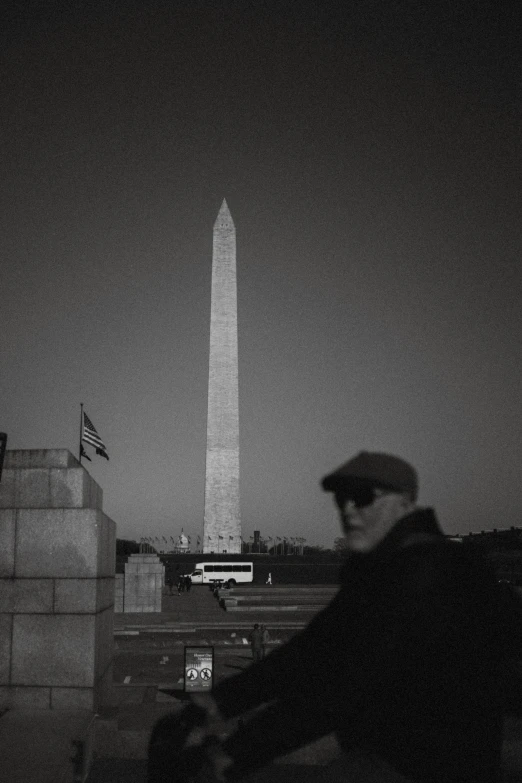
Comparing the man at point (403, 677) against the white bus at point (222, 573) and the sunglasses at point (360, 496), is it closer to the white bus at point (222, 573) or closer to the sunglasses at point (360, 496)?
the sunglasses at point (360, 496)

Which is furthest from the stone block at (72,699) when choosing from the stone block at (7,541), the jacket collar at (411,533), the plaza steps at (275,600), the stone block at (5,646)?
the plaza steps at (275,600)

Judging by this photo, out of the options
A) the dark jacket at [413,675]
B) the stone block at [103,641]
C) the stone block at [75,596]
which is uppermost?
the dark jacket at [413,675]

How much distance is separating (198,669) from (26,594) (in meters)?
2.93

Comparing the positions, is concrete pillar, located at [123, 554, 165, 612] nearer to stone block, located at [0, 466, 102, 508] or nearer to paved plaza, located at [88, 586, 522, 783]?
paved plaza, located at [88, 586, 522, 783]

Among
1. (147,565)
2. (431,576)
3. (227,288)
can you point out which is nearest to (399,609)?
(431,576)

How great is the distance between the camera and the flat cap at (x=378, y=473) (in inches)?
87.2

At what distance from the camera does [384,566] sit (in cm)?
196

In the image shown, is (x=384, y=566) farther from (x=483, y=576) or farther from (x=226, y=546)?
(x=226, y=546)

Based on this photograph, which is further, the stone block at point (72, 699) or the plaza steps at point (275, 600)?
the plaza steps at point (275, 600)

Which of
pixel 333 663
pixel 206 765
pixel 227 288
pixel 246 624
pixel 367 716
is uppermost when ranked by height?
pixel 227 288

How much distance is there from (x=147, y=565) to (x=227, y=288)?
24.6 metres

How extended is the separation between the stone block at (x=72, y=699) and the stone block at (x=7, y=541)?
3.88 ft

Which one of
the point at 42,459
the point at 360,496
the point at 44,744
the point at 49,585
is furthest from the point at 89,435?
the point at 360,496

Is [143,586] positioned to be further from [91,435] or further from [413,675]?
[413,675]
